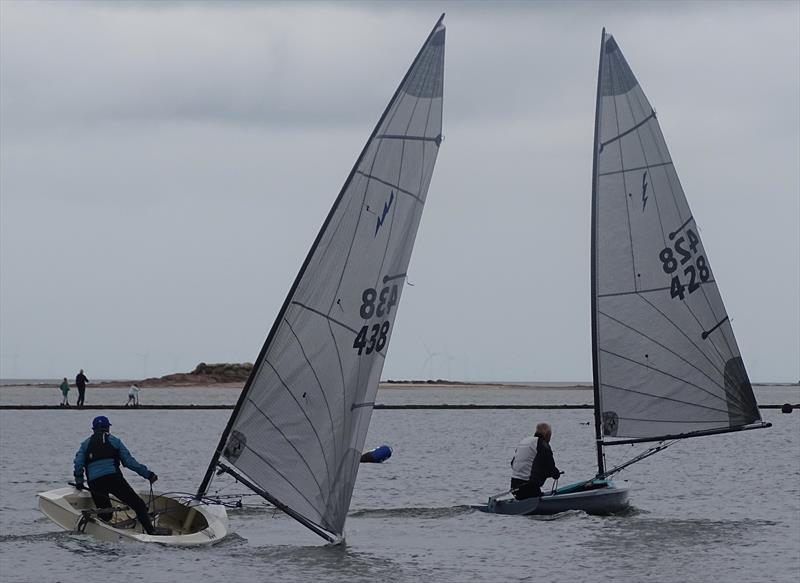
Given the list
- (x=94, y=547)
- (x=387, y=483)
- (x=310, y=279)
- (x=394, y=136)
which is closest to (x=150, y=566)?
(x=94, y=547)

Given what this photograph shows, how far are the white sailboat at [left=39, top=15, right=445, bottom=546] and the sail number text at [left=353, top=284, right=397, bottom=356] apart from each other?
15 mm

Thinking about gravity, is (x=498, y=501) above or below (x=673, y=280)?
below

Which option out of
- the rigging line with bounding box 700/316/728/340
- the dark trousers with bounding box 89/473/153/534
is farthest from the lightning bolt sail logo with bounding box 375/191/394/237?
the rigging line with bounding box 700/316/728/340

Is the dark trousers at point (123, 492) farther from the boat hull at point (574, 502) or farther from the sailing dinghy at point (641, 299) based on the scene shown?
the sailing dinghy at point (641, 299)

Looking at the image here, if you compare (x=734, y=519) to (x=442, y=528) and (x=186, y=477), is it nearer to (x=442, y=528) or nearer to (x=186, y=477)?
(x=442, y=528)

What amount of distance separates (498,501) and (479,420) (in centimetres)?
5652

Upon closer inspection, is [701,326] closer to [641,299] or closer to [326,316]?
[641,299]

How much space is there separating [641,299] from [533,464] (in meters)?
4.12

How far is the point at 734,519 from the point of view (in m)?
27.7

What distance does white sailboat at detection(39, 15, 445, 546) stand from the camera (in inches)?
755

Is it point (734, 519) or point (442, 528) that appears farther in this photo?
point (734, 519)

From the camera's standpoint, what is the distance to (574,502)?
2564 centimetres

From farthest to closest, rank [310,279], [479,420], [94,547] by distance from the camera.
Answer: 1. [479,420]
2. [94,547]
3. [310,279]

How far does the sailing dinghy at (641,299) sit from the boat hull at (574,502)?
0.05m
